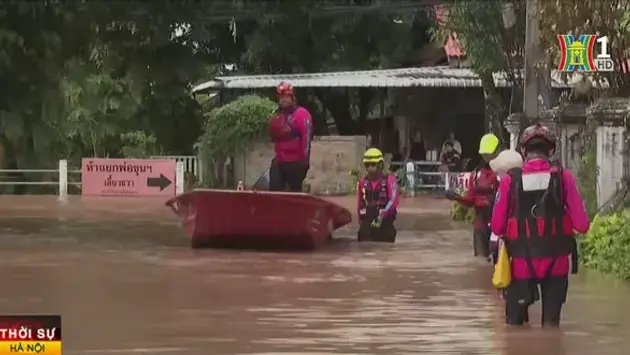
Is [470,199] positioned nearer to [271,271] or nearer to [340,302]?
[271,271]

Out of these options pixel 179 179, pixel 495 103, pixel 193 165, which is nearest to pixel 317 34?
pixel 495 103

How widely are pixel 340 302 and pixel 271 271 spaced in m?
2.13

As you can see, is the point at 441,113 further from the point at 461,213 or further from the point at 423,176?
the point at 461,213

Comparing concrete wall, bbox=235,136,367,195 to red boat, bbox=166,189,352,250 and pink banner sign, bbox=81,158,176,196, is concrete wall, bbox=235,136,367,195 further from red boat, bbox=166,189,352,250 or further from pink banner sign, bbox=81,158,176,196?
red boat, bbox=166,189,352,250

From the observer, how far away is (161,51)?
30.0 feet

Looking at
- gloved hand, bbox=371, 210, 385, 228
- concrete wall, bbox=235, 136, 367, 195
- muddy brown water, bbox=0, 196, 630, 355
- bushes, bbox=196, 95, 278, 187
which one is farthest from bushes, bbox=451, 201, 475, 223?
bushes, bbox=196, 95, 278, 187

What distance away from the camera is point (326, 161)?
28.8 metres

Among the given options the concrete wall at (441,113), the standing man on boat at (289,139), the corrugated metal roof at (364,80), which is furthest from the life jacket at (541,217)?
the concrete wall at (441,113)

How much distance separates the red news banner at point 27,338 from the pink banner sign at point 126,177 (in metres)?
21.0

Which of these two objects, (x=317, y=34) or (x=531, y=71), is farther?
(x=531, y=71)

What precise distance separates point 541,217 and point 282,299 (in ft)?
8.06

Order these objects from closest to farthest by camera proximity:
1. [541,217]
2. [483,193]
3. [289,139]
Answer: [541,217]
[483,193]
[289,139]

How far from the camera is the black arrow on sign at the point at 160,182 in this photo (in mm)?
27578

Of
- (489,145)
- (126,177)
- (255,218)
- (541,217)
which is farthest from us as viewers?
(126,177)
